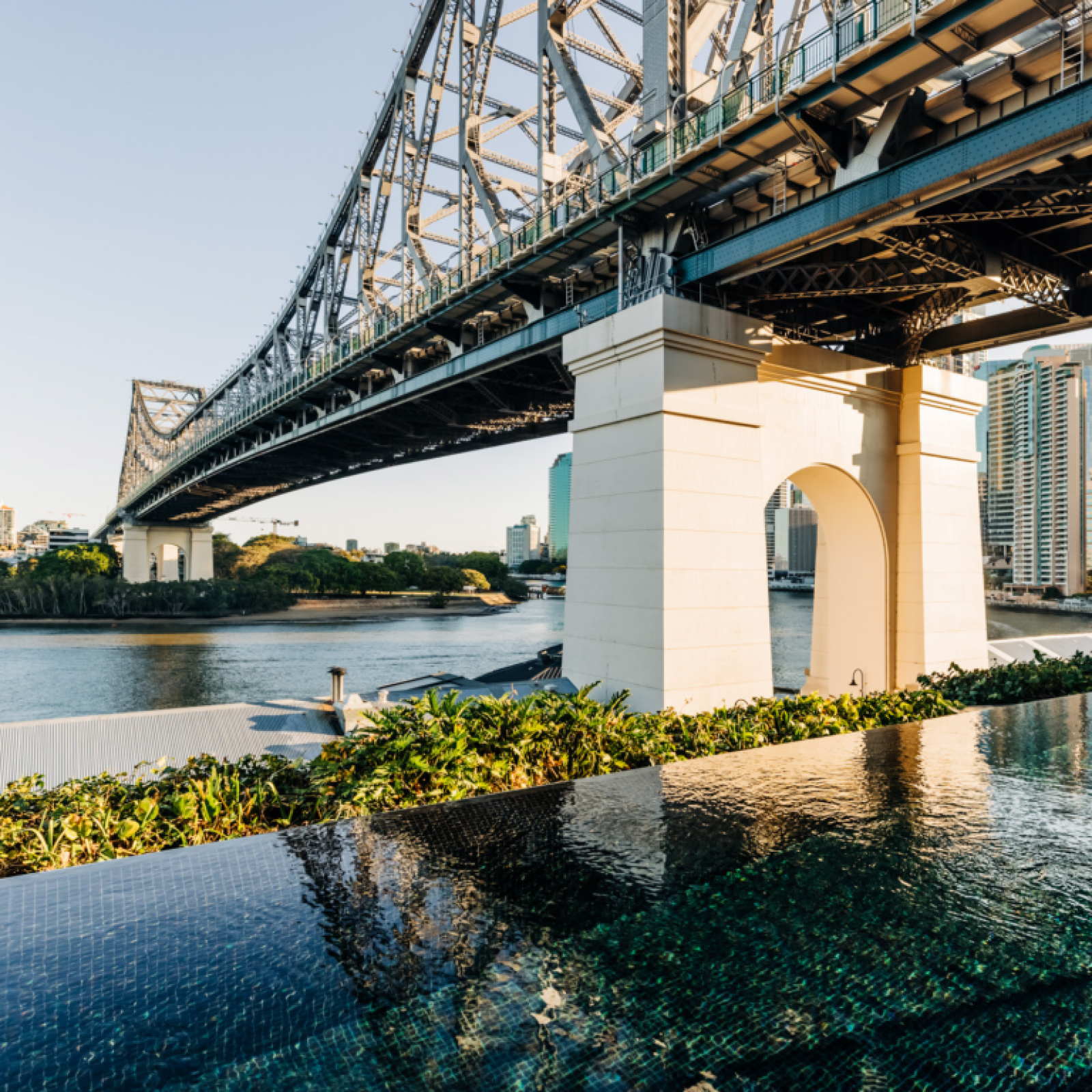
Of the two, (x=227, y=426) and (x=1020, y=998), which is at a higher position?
(x=227, y=426)

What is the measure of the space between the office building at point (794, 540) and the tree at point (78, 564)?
77390 mm

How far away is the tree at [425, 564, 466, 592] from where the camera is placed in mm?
82125

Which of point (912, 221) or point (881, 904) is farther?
point (912, 221)

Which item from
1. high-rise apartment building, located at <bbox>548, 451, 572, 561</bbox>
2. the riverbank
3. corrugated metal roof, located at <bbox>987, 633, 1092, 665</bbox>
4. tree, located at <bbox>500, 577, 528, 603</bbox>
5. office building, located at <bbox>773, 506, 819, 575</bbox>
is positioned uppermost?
high-rise apartment building, located at <bbox>548, 451, 572, 561</bbox>

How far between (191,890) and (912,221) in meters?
10.0

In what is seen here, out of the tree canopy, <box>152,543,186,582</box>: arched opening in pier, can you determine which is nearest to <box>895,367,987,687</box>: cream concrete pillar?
<box>152,543,186,582</box>: arched opening in pier

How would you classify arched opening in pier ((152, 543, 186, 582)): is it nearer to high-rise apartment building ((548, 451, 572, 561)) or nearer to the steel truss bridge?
the steel truss bridge

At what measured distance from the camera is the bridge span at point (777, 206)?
7586 millimetres

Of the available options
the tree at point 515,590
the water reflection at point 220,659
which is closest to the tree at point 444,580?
the tree at point 515,590

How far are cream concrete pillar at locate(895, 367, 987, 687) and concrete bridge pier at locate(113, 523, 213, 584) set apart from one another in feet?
221

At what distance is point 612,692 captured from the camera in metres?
11.0

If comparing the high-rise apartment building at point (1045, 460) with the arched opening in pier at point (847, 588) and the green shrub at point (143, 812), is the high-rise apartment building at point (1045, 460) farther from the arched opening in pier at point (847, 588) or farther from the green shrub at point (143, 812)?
the green shrub at point (143, 812)

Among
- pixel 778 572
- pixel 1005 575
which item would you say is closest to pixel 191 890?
pixel 778 572

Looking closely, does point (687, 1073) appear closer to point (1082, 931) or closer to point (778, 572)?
point (1082, 931)
